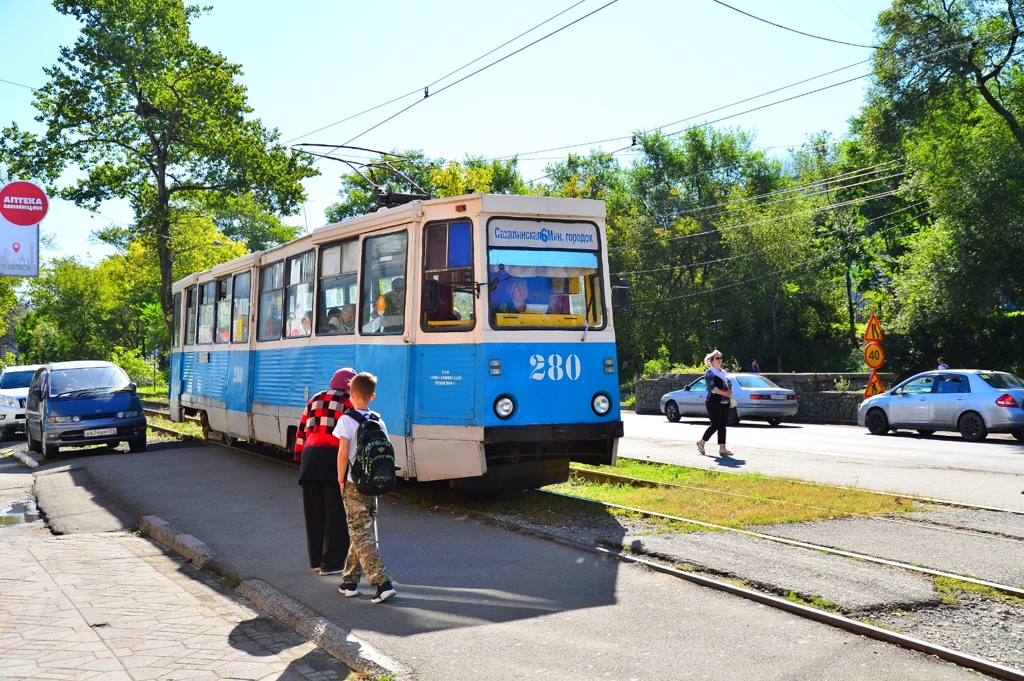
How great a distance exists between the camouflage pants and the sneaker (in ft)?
0.12

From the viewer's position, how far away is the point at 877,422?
23109 millimetres

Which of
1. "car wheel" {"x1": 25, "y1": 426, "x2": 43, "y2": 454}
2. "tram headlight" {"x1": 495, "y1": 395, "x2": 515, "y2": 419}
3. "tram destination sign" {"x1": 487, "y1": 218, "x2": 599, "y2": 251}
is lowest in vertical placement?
"car wheel" {"x1": 25, "y1": 426, "x2": 43, "y2": 454}

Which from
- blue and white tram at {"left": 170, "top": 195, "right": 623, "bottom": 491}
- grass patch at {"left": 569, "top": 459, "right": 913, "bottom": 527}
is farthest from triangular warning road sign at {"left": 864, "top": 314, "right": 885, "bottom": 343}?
blue and white tram at {"left": 170, "top": 195, "right": 623, "bottom": 491}

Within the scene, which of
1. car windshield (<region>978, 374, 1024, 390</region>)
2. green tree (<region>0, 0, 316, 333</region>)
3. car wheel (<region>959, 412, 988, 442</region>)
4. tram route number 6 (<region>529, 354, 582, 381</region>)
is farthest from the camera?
green tree (<region>0, 0, 316, 333</region>)

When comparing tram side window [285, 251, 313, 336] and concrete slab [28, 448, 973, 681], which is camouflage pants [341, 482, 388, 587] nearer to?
concrete slab [28, 448, 973, 681]

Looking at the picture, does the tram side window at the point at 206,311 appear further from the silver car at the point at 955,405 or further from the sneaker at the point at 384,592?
the silver car at the point at 955,405

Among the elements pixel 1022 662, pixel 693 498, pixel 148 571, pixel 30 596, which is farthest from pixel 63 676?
pixel 693 498

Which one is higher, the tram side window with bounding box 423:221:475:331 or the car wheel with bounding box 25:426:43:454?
the tram side window with bounding box 423:221:475:331

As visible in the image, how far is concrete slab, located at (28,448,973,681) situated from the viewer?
561 centimetres

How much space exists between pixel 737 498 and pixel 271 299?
8033 mm

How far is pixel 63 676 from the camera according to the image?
18.7ft

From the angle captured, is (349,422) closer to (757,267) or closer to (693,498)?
(693,498)

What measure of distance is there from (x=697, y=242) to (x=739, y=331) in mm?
6235

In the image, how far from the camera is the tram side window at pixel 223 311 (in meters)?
18.5
